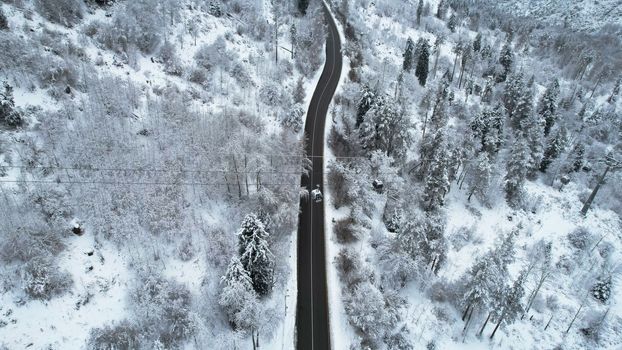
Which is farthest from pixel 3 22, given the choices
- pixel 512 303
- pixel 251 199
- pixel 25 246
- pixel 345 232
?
pixel 512 303

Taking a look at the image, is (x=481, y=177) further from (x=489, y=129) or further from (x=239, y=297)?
(x=239, y=297)

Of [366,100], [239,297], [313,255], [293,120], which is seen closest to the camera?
[239,297]

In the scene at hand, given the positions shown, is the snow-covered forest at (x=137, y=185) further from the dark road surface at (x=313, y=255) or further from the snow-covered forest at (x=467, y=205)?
the snow-covered forest at (x=467, y=205)

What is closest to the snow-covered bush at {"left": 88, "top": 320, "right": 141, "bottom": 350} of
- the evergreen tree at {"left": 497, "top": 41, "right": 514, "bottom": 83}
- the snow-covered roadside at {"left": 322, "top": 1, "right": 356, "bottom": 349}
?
the snow-covered roadside at {"left": 322, "top": 1, "right": 356, "bottom": 349}

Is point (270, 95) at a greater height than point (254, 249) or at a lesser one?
greater

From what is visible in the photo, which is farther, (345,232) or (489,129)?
(489,129)

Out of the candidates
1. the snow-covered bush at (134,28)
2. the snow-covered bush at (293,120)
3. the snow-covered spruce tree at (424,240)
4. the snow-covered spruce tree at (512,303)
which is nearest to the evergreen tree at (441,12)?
the snow-covered bush at (293,120)

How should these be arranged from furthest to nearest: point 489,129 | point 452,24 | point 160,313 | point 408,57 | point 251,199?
point 452,24 → point 408,57 → point 489,129 → point 251,199 → point 160,313
